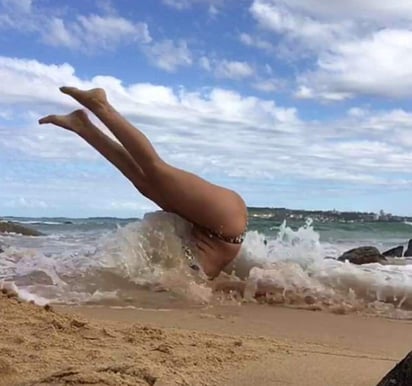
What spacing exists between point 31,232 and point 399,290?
A: 56.9 feet

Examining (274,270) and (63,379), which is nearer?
(63,379)

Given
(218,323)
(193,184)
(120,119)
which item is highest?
(120,119)

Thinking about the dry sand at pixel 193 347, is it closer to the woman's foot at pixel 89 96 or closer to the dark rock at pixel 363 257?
the woman's foot at pixel 89 96

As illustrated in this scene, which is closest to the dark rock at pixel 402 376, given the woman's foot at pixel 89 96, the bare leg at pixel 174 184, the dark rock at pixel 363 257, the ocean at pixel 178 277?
the ocean at pixel 178 277

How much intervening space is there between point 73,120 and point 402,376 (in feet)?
14.3

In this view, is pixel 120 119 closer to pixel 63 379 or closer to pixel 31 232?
pixel 63 379

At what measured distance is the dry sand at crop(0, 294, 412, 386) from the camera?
283 centimetres

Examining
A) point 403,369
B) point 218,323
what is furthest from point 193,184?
point 403,369

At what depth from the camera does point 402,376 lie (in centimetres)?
211

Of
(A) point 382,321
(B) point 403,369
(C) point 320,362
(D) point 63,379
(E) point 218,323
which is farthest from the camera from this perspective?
(A) point 382,321

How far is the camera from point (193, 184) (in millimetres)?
5832

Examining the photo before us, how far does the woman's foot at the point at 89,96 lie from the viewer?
5.74 meters

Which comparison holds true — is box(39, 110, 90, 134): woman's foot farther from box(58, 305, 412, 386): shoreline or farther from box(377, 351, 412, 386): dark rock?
box(377, 351, 412, 386): dark rock

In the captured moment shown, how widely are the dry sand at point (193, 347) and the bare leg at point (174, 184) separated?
112 cm
